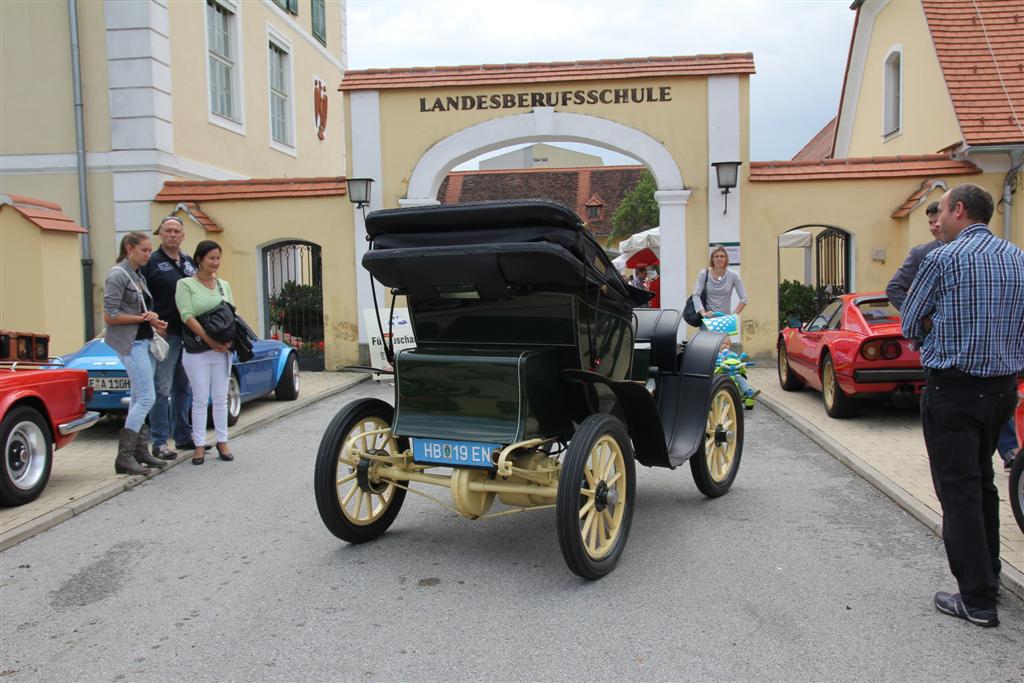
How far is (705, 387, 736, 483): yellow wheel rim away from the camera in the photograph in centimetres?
600

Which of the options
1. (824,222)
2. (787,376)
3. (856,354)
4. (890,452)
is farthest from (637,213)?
(890,452)

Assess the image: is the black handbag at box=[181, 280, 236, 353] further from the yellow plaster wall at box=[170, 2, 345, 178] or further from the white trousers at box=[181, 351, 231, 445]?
the yellow plaster wall at box=[170, 2, 345, 178]

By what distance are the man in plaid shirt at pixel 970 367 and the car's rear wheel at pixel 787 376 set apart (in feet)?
24.9

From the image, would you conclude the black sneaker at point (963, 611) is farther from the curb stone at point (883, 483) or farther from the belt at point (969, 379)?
the belt at point (969, 379)

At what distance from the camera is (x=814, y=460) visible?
734 centimetres

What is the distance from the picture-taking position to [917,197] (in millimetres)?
13594

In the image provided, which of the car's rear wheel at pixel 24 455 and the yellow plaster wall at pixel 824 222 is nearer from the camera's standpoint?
the car's rear wheel at pixel 24 455

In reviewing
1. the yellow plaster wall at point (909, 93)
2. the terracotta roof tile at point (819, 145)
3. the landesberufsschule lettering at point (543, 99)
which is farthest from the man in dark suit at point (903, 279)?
the terracotta roof tile at point (819, 145)

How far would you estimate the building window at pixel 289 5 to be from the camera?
2089 cm

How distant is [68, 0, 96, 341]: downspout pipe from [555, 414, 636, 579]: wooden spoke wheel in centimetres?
1235

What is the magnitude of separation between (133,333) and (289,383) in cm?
448

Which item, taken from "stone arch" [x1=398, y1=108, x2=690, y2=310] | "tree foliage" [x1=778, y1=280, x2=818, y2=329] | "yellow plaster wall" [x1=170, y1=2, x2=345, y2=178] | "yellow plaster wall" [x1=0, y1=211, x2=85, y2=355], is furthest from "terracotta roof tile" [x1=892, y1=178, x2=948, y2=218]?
"yellow plaster wall" [x1=170, y1=2, x2=345, y2=178]

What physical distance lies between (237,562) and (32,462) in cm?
233

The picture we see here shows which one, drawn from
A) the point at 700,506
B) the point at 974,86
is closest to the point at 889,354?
the point at 700,506
